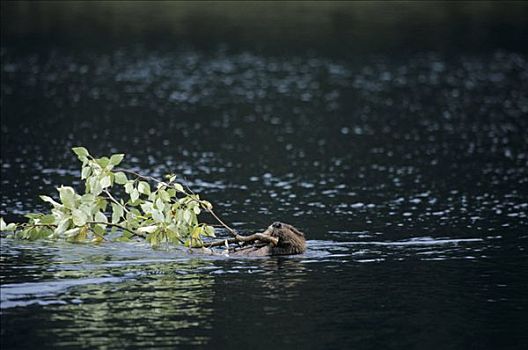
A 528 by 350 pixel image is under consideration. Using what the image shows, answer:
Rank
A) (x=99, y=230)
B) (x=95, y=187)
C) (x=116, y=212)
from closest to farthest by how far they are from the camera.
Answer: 1. (x=95, y=187)
2. (x=116, y=212)
3. (x=99, y=230)

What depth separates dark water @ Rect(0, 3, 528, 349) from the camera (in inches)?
740

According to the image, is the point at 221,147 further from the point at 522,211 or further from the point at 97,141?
the point at 522,211

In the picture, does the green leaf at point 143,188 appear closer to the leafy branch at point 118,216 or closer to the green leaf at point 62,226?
the leafy branch at point 118,216

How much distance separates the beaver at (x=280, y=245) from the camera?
23.4m

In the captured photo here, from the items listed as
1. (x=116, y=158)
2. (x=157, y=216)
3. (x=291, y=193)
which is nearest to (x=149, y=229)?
(x=157, y=216)

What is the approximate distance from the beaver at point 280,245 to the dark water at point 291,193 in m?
0.29

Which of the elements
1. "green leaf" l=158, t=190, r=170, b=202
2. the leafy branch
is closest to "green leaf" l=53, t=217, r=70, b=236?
the leafy branch

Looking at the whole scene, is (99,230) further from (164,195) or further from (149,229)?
(164,195)

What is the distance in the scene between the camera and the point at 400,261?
23203 millimetres

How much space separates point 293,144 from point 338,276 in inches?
783

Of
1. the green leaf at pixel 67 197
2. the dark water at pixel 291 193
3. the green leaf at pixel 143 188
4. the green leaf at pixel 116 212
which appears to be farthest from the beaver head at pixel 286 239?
the green leaf at pixel 67 197

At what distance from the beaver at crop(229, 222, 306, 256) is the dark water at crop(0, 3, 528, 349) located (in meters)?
0.29

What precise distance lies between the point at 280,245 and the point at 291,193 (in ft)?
27.3

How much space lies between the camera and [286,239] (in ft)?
76.5
